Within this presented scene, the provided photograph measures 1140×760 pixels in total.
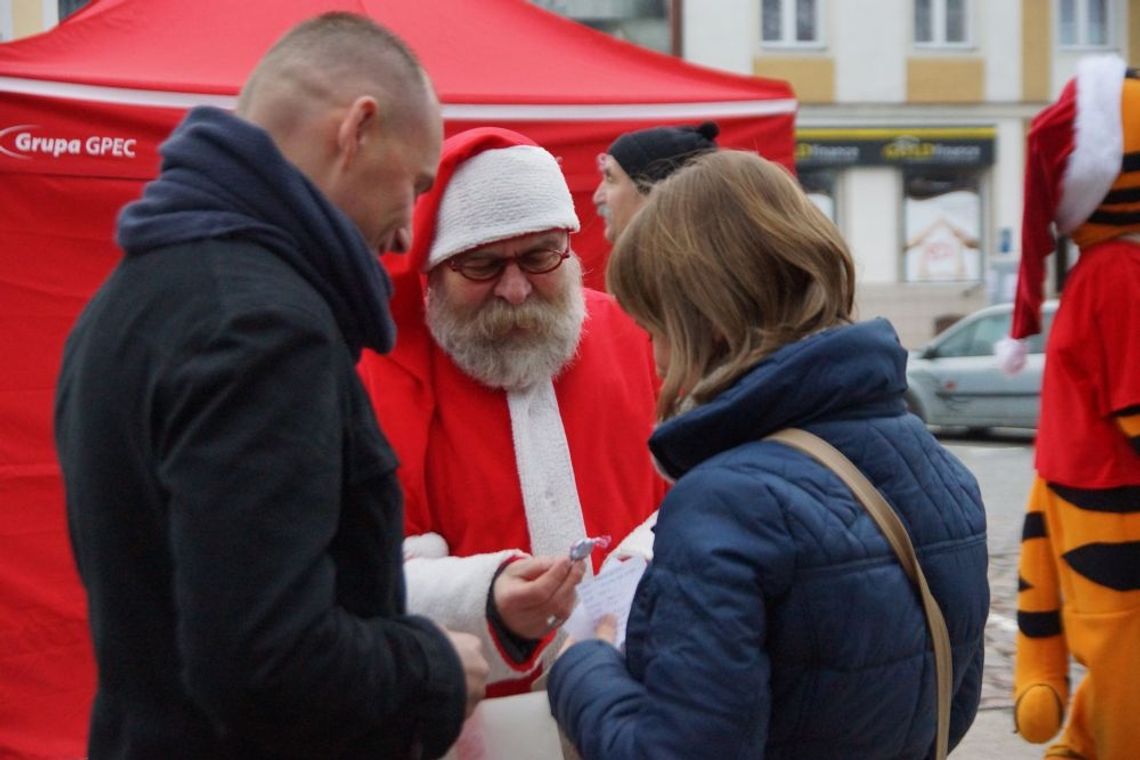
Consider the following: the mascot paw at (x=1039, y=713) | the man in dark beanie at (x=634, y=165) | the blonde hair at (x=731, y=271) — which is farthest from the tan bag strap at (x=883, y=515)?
the mascot paw at (x=1039, y=713)

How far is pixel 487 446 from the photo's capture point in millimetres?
2590

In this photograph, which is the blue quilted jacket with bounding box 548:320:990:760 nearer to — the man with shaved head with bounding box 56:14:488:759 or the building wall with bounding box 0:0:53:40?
the man with shaved head with bounding box 56:14:488:759

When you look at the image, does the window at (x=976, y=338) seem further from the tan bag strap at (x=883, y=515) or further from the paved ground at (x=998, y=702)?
the tan bag strap at (x=883, y=515)

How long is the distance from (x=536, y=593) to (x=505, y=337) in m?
0.62

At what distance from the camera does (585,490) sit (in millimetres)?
2629

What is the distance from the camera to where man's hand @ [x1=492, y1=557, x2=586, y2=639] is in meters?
2.11

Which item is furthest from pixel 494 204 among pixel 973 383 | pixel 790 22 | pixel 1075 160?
pixel 790 22

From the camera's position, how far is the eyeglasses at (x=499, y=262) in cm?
260

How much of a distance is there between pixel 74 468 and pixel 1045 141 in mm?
3162

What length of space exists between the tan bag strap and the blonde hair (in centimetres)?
13

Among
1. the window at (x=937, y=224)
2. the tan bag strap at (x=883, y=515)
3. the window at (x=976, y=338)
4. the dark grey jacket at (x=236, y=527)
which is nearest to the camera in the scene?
the dark grey jacket at (x=236, y=527)

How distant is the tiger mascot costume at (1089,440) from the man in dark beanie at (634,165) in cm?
102

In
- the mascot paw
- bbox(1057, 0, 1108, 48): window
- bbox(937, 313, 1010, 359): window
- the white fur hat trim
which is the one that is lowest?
bbox(937, 313, 1010, 359): window

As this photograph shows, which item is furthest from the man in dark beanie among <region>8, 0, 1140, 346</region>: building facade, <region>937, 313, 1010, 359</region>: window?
<region>8, 0, 1140, 346</region>: building facade
